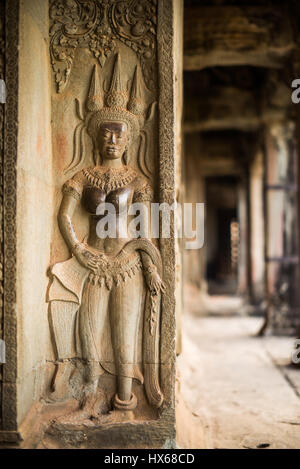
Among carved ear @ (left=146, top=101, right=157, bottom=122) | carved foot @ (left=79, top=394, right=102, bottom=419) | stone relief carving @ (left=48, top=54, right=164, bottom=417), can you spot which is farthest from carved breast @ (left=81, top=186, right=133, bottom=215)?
carved foot @ (left=79, top=394, right=102, bottom=419)

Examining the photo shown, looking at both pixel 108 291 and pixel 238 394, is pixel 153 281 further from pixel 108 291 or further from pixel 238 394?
pixel 238 394

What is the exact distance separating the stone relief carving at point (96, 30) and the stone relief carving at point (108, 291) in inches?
5.9

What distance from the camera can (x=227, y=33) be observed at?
6883 millimetres

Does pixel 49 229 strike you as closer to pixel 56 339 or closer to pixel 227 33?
pixel 56 339

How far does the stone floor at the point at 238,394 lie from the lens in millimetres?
4125

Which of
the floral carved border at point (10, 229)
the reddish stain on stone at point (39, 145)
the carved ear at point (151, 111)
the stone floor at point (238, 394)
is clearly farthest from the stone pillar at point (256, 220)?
the floral carved border at point (10, 229)

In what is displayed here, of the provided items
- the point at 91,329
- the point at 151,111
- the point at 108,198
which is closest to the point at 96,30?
the point at 151,111

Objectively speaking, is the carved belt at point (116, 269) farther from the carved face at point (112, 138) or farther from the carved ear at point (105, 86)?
the carved ear at point (105, 86)

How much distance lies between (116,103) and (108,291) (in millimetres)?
1478

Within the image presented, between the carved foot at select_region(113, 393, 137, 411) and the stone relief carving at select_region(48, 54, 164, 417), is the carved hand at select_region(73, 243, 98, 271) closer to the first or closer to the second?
the stone relief carving at select_region(48, 54, 164, 417)

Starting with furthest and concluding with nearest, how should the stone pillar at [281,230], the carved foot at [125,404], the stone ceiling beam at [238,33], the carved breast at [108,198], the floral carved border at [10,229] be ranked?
the stone pillar at [281,230] < the stone ceiling beam at [238,33] < the carved breast at [108,198] < the carved foot at [125,404] < the floral carved border at [10,229]

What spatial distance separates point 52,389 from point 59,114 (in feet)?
7.07

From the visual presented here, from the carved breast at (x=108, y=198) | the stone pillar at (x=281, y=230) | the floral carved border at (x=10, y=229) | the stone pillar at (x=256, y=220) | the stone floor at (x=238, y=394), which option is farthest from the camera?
the stone pillar at (x=256, y=220)
